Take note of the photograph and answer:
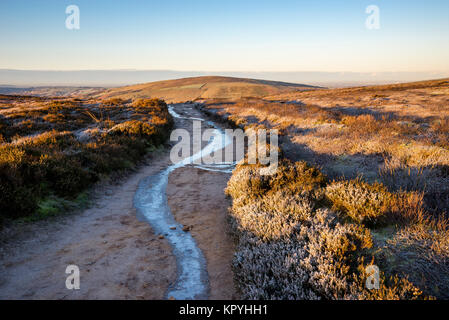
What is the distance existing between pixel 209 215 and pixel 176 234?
1399mm

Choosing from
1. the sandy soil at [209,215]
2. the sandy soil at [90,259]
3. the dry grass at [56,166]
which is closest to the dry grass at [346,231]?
the sandy soil at [209,215]

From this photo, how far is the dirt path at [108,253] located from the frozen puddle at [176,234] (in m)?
0.16

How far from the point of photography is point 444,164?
7086mm

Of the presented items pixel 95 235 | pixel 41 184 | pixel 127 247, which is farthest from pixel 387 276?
pixel 41 184

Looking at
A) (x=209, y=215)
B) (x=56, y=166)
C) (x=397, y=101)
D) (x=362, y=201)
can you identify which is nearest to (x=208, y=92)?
(x=397, y=101)

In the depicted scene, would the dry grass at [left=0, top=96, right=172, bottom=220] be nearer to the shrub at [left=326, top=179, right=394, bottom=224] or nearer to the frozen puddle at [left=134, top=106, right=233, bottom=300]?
the frozen puddle at [left=134, top=106, right=233, bottom=300]

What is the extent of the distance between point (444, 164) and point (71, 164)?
1238 centimetres

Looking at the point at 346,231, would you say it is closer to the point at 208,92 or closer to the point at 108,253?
the point at 108,253

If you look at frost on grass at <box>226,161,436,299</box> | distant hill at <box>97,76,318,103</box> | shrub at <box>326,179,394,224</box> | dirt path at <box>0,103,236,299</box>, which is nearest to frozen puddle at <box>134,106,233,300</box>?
dirt path at <box>0,103,236,299</box>

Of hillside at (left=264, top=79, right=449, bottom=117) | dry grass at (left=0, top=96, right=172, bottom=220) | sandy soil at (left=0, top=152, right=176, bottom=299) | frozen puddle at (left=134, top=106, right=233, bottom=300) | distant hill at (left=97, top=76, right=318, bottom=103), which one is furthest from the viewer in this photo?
distant hill at (left=97, top=76, right=318, bottom=103)

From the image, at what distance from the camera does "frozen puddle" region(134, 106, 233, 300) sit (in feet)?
15.0

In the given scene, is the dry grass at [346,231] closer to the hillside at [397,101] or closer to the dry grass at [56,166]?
the dry grass at [56,166]

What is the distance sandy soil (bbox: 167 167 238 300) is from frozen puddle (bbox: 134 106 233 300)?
0.18m
